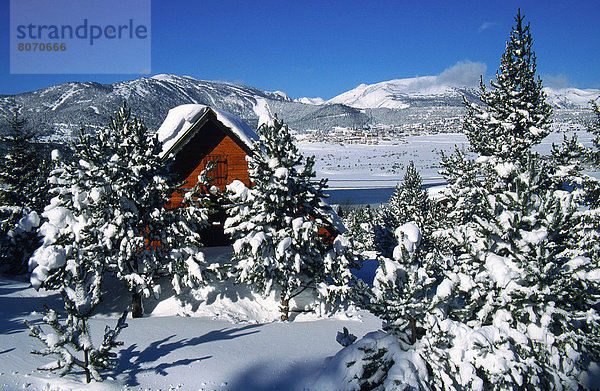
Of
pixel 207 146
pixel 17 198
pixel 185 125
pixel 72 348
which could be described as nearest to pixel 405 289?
pixel 72 348

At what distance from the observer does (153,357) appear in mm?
7457

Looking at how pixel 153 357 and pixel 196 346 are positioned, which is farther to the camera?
pixel 196 346

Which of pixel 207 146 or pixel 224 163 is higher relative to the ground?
pixel 207 146

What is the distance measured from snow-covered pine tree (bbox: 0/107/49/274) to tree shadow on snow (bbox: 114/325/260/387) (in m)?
12.5

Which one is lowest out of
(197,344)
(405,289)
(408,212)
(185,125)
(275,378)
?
(197,344)

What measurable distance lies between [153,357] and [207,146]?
1206 centimetres

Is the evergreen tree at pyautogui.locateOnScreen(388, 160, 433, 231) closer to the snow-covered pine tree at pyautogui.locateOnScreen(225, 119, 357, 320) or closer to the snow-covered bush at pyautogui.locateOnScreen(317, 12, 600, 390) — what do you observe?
the snow-covered pine tree at pyautogui.locateOnScreen(225, 119, 357, 320)

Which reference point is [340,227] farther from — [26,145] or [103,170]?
[26,145]

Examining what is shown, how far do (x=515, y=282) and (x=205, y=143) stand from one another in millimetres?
15297

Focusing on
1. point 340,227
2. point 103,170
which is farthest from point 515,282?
point 103,170

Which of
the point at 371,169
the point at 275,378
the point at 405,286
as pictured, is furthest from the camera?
the point at 371,169

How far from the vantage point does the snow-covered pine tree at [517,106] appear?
1494 centimetres

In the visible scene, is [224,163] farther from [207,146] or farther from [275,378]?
[275,378]

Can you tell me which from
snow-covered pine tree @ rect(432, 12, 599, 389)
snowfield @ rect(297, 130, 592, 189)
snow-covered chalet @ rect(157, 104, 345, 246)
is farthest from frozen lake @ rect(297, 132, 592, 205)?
snow-covered pine tree @ rect(432, 12, 599, 389)
